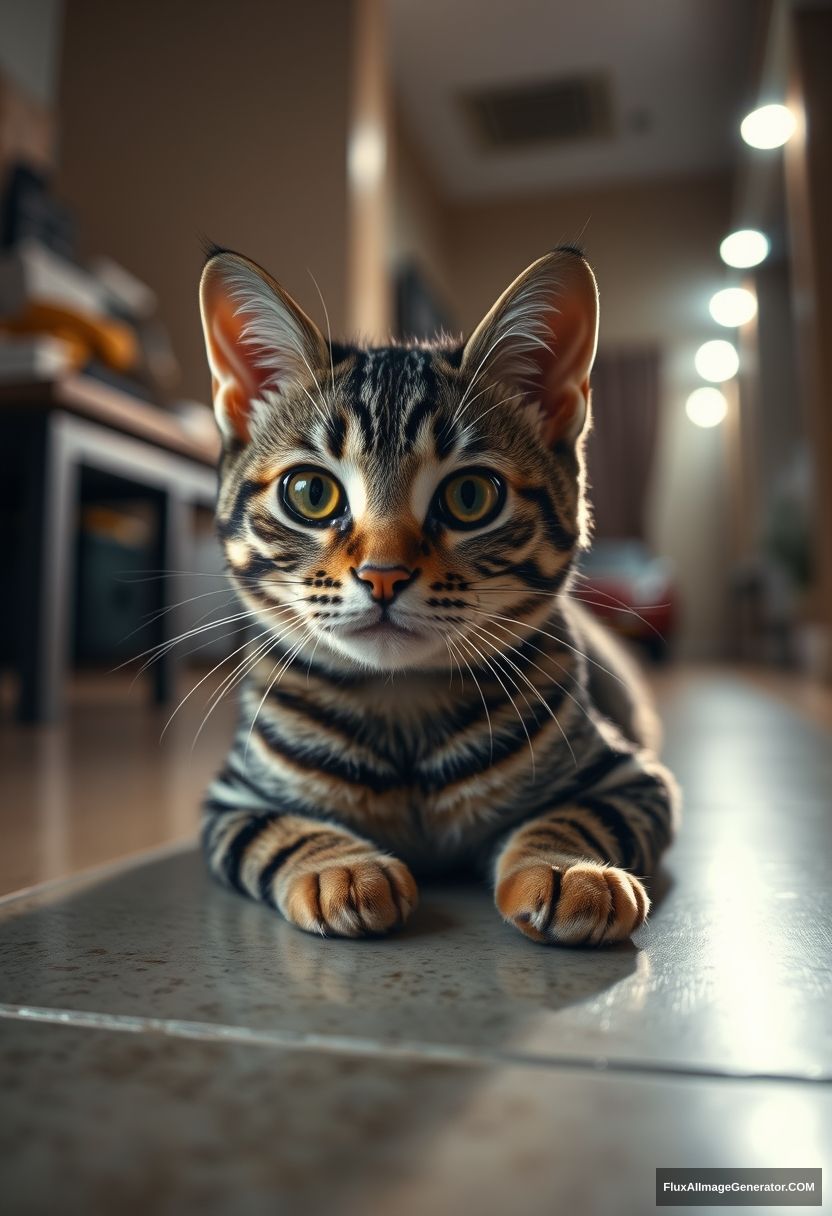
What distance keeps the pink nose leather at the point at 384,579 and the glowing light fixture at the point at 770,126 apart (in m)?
4.13

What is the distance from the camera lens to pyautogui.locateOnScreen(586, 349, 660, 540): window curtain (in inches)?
275

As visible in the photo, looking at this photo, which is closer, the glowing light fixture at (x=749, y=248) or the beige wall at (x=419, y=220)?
the glowing light fixture at (x=749, y=248)

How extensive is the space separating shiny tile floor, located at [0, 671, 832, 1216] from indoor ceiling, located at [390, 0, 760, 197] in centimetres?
527

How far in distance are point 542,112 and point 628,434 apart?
2352 mm

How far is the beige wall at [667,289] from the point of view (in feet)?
22.1

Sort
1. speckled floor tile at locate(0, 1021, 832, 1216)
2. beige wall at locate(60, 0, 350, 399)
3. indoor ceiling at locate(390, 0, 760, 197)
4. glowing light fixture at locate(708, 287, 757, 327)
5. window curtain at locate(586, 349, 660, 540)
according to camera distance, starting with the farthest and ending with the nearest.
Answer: window curtain at locate(586, 349, 660, 540) → glowing light fixture at locate(708, 287, 757, 327) → indoor ceiling at locate(390, 0, 760, 197) → beige wall at locate(60, 0, 350, 399) → speckled floor tile at locate(0, 1021, 832, 1216)

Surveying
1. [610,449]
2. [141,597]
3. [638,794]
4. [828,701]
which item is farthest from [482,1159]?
[610,449]

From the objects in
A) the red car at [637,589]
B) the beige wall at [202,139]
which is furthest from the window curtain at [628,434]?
the beige wall at [202,139]

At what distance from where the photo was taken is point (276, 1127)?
15.0 inches

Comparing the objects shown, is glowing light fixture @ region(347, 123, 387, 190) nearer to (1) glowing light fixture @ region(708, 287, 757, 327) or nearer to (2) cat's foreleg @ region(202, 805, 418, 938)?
(1) glowing light fixture @ region(708, 287, 757, 327)

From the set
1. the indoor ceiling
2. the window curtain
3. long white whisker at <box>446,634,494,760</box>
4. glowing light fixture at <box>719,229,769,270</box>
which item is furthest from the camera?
the window curtain

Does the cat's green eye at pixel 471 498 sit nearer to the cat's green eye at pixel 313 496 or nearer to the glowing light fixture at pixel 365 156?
the cat's green eye at pixel 313 496

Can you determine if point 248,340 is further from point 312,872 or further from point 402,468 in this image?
point 312,872

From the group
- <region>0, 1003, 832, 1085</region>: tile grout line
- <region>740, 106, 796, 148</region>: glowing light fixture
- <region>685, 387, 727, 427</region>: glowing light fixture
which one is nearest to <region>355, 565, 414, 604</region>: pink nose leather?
<region>0, 1003, 832, 1085</region>: tile grout line
